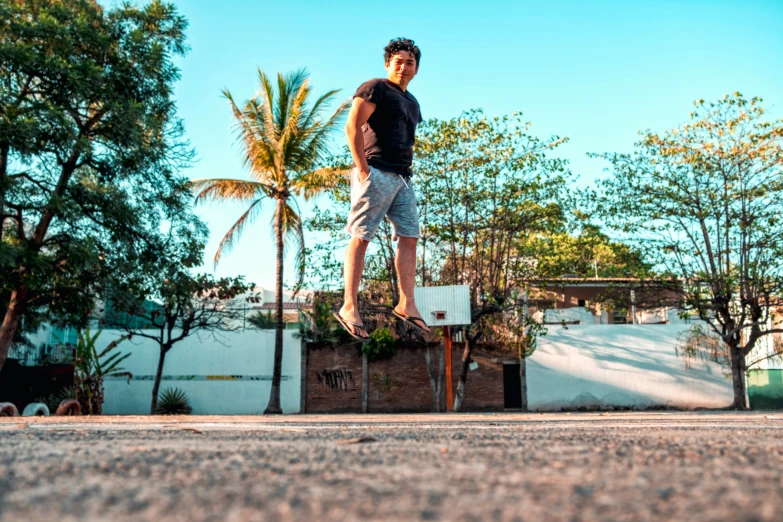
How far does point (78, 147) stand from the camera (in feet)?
49.2

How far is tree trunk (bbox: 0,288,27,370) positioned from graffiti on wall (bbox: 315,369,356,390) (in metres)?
8.55

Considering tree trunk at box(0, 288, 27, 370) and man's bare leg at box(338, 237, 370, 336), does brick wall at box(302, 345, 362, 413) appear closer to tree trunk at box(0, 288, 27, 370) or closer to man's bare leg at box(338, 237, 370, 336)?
tree trunk at box(0, 288, 27, 370)

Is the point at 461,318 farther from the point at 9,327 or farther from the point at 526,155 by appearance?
the point at 9,327

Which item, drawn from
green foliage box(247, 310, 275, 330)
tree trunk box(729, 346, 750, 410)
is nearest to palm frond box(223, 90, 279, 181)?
green foliage box(247, 310, 275, 330)

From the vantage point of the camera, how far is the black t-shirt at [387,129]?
4203 mm

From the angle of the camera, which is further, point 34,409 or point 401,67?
point 34,409

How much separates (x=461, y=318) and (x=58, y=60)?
33.6 ft

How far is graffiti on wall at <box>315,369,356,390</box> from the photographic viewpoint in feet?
70.3

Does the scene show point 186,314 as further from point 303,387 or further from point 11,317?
point 11,317

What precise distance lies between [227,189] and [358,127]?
58.0ft

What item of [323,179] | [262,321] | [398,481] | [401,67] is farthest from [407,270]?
[262,321]

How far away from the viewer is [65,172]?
16062 mm

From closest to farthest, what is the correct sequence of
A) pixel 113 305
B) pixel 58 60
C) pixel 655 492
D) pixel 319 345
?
1. pixel 655 492
2. pixel 58 60
3. pixel 113 305
4. pixel 319 345

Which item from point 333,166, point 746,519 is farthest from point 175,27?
point 746,519
